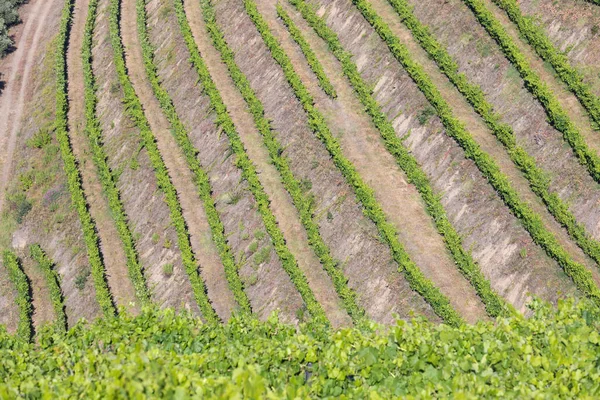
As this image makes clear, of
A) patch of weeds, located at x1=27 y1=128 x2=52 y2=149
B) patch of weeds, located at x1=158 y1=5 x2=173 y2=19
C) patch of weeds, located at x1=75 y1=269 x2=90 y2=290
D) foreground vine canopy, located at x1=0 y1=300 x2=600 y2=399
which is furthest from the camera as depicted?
patch of weeds, located at x1=158 y1=5 x2=173 y2=19

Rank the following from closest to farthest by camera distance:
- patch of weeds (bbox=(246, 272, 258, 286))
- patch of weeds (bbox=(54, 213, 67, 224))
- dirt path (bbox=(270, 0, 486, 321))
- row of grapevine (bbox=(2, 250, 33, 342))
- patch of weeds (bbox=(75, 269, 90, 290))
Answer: dirt path (bbox=(270, 0, 486, 321)), patch of weeds (bbox=(246, 272, 258, 286)), row of grapevine (bbox=(2, 250, 33, 342)), patch of weeds (bbox=(75, 269, 90, 290)), patch of weeds (bbox=(54, 213, 67, 224))

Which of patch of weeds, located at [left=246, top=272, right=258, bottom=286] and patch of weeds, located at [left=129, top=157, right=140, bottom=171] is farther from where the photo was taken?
patch of weeds, located at [left=129, top=157, right=140, bottom=171]

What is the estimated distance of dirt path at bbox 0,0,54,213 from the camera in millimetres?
62228

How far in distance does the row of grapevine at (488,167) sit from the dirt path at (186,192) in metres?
17.0

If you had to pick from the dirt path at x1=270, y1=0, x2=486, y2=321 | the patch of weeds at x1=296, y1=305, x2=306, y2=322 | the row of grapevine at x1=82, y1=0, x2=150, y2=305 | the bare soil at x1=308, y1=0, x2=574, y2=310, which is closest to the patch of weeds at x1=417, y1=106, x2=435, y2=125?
the bare soil at x1=308, y1=0, x2=574, y2=310

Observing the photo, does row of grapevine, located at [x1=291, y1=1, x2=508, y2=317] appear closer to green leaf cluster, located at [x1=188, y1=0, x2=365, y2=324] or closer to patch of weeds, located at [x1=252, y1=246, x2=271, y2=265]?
green leaf cluster, located at [x1=188, y1=0, x2=365, y2=324]

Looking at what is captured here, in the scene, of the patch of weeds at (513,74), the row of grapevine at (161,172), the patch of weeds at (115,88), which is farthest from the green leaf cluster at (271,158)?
the patch of weeds at (513,74)

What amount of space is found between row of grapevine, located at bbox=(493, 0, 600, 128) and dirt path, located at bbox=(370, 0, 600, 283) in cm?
523

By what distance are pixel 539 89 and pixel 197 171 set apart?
23.4 meters

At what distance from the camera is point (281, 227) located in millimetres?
46844

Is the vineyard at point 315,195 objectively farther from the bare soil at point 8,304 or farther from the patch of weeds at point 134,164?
the patch of weeds at point 134,164

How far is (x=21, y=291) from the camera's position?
171ft

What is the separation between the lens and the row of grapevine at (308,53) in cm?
5044

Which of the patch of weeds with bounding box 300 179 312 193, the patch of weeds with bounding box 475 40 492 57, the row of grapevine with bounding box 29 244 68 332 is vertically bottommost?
the row of grapevine with bounding box 29 244 68 332
